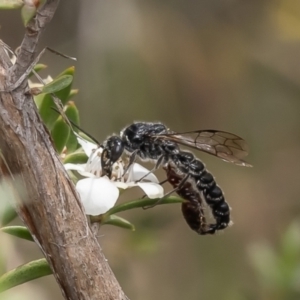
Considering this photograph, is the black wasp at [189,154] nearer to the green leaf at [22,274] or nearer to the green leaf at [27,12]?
the green leaf at [22,274]

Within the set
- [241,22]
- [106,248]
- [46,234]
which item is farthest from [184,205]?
[241,22]

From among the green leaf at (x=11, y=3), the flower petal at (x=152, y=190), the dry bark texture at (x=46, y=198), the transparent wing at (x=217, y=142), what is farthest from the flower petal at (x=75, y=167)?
the transparent wing at (x=217, y=142)

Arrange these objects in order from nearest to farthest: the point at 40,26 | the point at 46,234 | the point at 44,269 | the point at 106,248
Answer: the point at 40,26 → the point at 46,234 → the point at 44,269 → the point at 106,248

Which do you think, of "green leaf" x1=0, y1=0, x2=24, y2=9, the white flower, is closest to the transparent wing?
the white flower

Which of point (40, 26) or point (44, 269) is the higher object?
point (40, 26)

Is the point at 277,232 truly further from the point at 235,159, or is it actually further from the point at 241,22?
the point at 235,159

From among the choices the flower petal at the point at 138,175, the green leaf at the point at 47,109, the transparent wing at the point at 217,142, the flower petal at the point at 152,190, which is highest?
the green leaf at the point at 47,109

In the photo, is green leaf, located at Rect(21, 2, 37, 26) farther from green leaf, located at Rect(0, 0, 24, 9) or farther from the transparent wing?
the transparent wing

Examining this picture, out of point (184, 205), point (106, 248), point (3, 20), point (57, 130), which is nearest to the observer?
point (57, 130)
